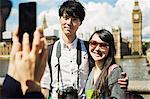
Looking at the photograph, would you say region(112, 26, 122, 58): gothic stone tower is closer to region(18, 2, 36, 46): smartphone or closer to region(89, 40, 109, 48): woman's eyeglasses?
region(89, 40, 109, 48): woman's eyeglasses

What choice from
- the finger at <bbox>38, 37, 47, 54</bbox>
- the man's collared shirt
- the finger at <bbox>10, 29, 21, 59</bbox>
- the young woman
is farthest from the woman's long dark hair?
the finger at <bbox>10, 29, 21, 59</bbox>

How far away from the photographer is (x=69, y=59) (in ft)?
5.65

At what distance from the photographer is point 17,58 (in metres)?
1.49

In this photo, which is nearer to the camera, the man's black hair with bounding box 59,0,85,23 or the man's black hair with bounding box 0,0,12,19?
the man's black hair with bounding box 0,0,12,19

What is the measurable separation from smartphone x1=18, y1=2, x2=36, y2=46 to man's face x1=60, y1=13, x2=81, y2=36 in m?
0.22

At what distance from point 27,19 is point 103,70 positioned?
490 millimetres

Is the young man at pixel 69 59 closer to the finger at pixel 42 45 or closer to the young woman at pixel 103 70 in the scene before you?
the young woman at pixel 103 70

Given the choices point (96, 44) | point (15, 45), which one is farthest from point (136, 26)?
point (15, 45)

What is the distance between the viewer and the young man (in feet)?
5.63

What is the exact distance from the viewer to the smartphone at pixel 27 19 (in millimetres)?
1509

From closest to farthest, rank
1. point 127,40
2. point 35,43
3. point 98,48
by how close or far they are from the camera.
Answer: point 35,43 < point 98,48 < point 127,40

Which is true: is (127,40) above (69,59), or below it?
above

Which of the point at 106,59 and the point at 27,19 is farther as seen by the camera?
the point at 106,59

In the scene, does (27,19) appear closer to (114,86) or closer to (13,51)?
(13,51)
